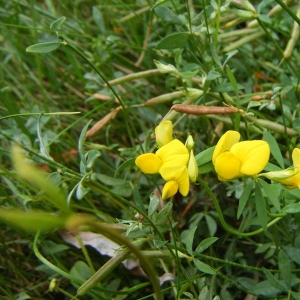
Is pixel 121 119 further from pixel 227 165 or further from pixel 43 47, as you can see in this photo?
pixel 227 165

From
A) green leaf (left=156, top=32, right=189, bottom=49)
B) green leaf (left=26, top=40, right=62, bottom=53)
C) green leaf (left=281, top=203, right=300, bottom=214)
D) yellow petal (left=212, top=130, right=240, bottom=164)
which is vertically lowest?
green leaf (left=281, top=203, right=300, bottom=214)

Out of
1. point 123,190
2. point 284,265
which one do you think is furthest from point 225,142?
point 123,190

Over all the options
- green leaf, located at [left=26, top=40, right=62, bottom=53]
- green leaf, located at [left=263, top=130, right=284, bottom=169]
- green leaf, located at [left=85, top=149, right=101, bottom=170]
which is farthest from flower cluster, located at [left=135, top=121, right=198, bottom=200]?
green leaf, located at [left=26, top=40, right=62, bottom=53]

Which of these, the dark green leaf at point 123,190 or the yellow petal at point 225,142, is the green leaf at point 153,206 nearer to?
the yellow petal at point 225,142

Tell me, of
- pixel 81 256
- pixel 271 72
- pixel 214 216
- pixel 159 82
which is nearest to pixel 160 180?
pixel 214 216

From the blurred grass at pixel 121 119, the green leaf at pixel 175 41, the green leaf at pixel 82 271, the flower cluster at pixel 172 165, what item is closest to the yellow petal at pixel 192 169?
the flower cluster at pixel 172 165

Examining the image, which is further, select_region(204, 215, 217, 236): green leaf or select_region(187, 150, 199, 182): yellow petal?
select_region(204, 215, 217, 236): green leaf

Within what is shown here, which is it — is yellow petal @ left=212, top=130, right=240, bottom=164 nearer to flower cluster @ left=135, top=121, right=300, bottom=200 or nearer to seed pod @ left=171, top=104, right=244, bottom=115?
A: flower cluster @ left=135, top=121, right=300, bottom=200

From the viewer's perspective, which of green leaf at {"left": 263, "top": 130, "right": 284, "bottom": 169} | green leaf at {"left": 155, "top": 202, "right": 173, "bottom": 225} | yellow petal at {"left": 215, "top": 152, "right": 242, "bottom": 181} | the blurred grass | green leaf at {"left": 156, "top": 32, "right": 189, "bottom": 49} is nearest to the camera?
yellow petal at {"left": 215, "top": 152, "right": 242, "bottom": 181}
